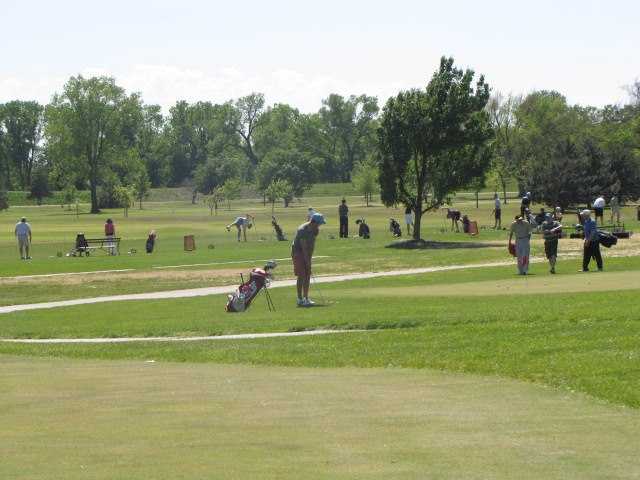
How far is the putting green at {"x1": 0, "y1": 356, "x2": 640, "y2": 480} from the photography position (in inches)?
344

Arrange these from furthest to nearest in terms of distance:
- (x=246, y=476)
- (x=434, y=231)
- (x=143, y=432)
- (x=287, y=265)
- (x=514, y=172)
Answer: (x=514, y=172), (x=434, y=231), (x=287, y=265), (x=143, y=432), (x=246, y=476)

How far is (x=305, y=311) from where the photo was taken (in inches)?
974

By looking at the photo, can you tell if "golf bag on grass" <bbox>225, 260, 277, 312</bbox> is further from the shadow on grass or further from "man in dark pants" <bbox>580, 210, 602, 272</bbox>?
the shadow on grass

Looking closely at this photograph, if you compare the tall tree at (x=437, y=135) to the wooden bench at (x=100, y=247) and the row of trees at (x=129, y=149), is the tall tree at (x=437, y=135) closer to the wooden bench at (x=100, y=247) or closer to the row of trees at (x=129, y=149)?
the wooden bench at (x=100, y=247)

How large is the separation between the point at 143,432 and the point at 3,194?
143 meters

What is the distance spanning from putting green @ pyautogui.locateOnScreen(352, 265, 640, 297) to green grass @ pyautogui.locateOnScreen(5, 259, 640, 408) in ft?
1.49

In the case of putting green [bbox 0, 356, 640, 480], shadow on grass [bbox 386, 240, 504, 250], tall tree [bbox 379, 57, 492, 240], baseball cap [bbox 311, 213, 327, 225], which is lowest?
shadow on grass [bbox 386, 240, 504, 250]

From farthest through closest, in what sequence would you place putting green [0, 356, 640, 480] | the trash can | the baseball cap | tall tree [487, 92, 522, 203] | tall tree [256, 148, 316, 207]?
tall tree [256, 148, 316, 207]
tall tree [487, 92, 522, 203]
the trash can
the baseball cap
putting green [0, 356, 640, 480]

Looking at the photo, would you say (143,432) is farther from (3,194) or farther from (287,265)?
(3,194)

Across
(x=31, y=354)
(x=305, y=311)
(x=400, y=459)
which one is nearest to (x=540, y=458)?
(x=400, y=459)

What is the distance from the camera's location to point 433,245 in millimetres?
55188

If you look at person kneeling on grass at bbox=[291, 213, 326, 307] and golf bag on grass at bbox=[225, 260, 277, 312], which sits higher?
person kneeling on grass at bbox=[291, 213, 326, 307]

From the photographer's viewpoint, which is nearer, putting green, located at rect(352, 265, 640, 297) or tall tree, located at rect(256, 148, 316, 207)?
putting green, located at rect(352, 265, 640, 297)

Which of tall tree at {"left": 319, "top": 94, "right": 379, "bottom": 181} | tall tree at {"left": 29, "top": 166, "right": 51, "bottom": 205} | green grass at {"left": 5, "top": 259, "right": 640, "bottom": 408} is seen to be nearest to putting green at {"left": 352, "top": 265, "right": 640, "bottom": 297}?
green grass at {"left": 5, "top": 259, "right": 640, "bottom": 408}
